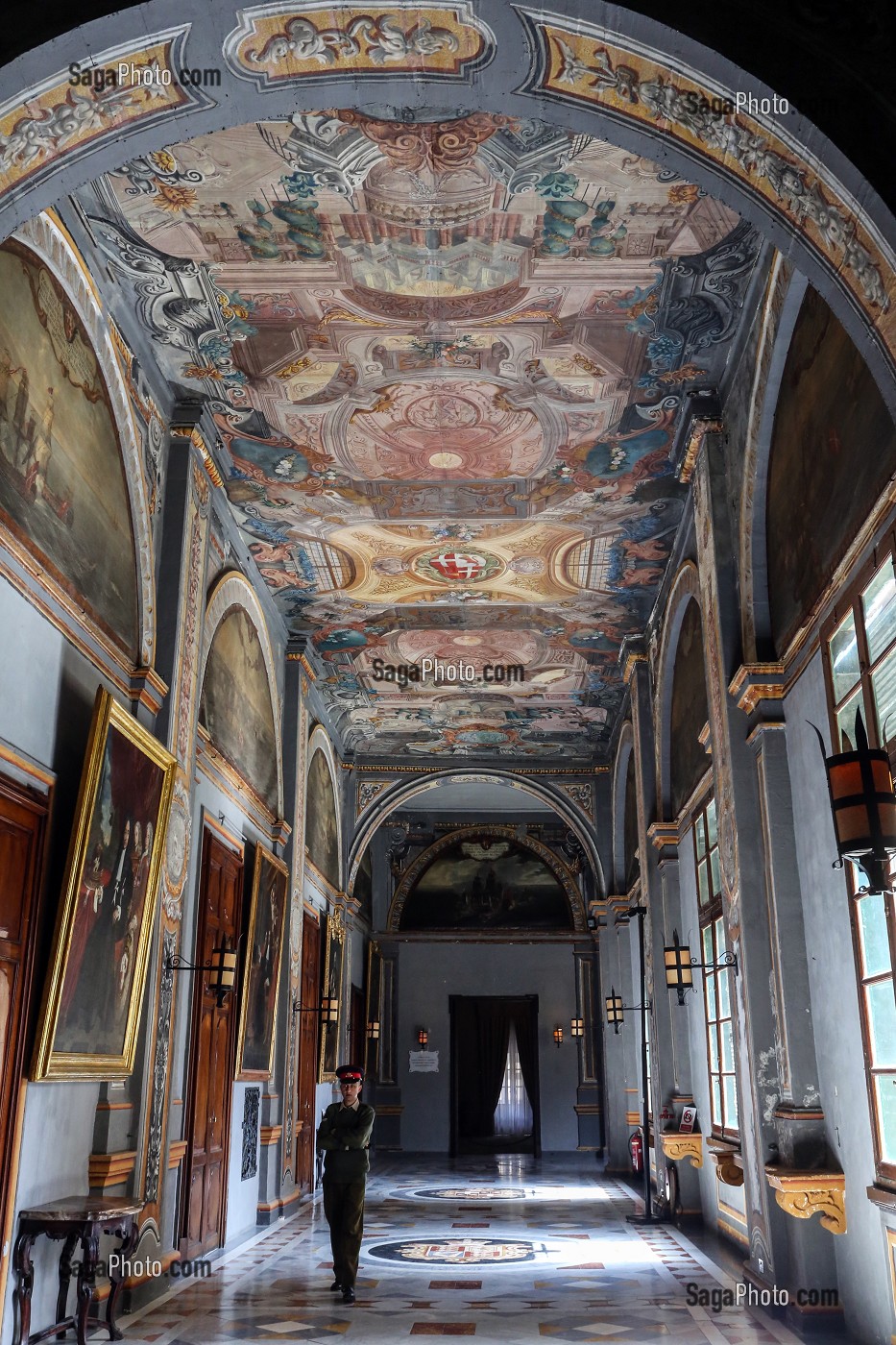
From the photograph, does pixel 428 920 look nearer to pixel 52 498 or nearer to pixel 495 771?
pixel 495 771

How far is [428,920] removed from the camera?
26547 millimetres

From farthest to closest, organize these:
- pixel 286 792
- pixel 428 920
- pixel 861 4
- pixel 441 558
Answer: pixel 428 920 → pixel 286 792 → pixel 441 558 → pixel 861 4

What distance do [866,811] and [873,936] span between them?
1.93 meters

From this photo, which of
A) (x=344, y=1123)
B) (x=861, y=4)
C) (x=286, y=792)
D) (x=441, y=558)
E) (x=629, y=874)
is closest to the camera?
(x=861, y=4)

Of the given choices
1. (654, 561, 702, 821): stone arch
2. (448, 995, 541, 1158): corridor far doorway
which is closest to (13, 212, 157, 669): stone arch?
(654, 561, 702, 821): stone arch

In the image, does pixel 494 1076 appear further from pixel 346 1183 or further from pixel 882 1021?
pixel 882 1021

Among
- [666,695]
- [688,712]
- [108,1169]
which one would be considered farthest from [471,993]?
[108,1169]

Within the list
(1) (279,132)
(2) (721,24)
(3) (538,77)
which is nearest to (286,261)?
(1) (279,132)

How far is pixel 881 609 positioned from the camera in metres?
6.10

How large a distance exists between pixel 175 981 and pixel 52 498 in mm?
4190

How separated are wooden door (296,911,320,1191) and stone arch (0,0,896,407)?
12681 millimetres

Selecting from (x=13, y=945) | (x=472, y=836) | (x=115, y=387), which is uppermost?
(x=472, y=836)

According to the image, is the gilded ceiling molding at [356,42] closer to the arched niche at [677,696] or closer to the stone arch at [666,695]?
the arched niche at [677,696]

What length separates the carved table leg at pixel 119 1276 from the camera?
699 cm
